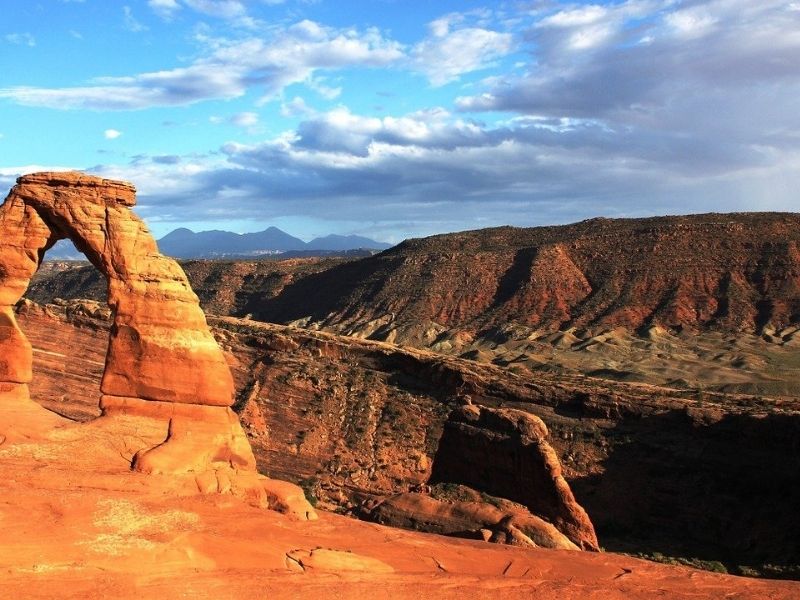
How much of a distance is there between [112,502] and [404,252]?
99.9m

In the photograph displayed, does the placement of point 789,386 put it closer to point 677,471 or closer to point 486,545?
point 677,471

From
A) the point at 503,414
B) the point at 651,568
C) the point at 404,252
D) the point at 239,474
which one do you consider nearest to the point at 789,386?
the point at 503,414

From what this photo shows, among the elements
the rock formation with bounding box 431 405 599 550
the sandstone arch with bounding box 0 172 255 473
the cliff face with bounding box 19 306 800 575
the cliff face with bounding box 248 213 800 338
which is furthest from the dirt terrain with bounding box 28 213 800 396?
the sandstone arch with bounding box 0 172 255 473

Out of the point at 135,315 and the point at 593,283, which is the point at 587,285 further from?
the point at 135,315

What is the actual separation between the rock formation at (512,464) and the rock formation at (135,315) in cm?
1025

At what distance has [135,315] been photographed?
16.6 metres

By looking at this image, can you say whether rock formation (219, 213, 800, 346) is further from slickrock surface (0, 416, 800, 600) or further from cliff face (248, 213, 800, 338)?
slickrock surface (0, 416, 800, 600)

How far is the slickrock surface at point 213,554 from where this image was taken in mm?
11114

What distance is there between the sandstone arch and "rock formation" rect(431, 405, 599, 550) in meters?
10.3

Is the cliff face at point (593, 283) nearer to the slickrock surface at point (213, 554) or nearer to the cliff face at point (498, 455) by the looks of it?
the cliff face at point (498, 455)

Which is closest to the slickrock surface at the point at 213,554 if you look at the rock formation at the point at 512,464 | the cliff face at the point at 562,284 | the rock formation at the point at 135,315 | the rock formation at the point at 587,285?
the rock formation at the point at 135,315

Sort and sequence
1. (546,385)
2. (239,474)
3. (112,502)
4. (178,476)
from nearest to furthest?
(112,502) < (178,476) < (239,474) < (546,385)

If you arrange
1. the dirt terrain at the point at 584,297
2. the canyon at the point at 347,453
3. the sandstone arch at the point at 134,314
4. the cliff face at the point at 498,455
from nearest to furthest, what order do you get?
the canyon at the point at 347,453 → the sandstone arch at the point at 134,314 → the cliff face at the point at 498,455 → the dirt terrain at the point at 584,297

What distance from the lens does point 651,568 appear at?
15.4m
